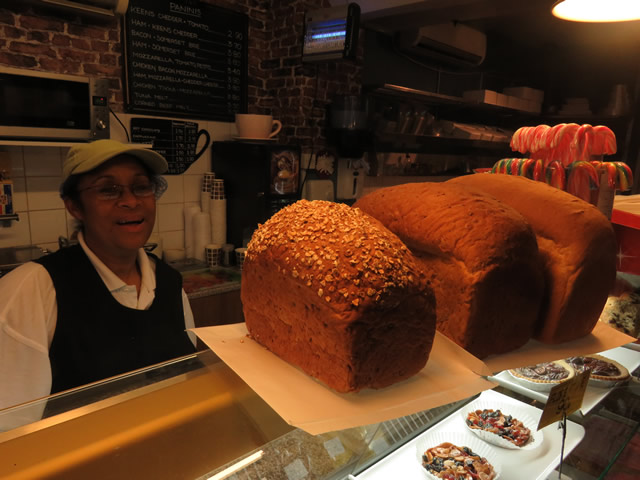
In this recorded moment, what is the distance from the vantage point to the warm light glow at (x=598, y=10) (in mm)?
1454

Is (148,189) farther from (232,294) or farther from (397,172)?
(397,172)

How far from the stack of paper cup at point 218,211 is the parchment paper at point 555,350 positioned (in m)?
2.88

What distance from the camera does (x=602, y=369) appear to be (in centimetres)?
132

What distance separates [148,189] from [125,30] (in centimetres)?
203

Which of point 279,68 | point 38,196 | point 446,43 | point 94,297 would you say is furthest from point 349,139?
point 94,297

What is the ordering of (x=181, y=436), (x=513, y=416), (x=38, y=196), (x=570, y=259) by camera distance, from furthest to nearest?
(x=38, y=196)
(x=513, y=416)
(x=570, y=259)
(x=181, y=436)

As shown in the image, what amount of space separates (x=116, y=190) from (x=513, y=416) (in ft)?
4.73

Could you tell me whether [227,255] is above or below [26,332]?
below

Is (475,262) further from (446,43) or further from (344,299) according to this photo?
(446,43)

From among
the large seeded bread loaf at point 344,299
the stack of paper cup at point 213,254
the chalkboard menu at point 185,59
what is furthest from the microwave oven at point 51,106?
the large seeded bread loaf at point 344,299

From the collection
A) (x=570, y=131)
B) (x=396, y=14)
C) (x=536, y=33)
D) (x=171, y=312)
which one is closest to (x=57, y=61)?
(x=171, y=312)

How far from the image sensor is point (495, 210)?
80 cm

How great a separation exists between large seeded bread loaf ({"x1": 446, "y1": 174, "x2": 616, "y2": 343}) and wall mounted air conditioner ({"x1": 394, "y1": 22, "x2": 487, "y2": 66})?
12.6 ft

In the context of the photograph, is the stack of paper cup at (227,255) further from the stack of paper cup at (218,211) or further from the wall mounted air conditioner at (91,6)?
the wall mounted air conditioner at (91,6)
